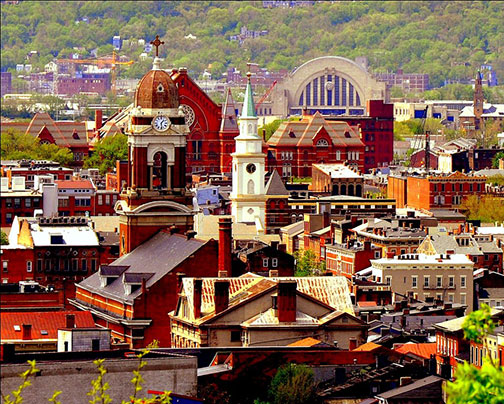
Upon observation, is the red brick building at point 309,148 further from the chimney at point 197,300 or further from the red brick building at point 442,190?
the chimney at point 197,300

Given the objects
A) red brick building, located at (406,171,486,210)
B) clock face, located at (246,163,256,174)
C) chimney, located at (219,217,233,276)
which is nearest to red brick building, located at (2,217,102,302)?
chimney, located at (219,217,233,276)

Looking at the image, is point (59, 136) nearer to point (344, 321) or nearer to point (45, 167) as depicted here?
point (45, 167)

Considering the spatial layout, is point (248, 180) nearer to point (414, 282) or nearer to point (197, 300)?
point (414, 282)

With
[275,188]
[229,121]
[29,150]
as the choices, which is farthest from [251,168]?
[29,150]

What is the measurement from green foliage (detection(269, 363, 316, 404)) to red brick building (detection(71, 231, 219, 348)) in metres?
15.0

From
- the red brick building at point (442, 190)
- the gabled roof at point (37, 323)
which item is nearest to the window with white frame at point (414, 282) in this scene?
the gabled roof at point (37, 323)

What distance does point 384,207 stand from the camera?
11988cm

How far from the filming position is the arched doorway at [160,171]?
2958 inches

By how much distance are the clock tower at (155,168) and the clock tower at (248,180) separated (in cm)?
3934

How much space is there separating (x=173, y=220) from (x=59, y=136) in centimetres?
10284

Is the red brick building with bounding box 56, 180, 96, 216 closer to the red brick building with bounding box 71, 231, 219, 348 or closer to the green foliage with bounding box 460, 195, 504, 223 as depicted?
the green foliage with bounding box 460, 195, 504, 223

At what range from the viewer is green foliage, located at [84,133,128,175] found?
163875 millimetres

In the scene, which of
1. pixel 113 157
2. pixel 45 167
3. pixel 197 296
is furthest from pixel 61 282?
pixel 113 157

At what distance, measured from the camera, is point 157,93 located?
76.4m
